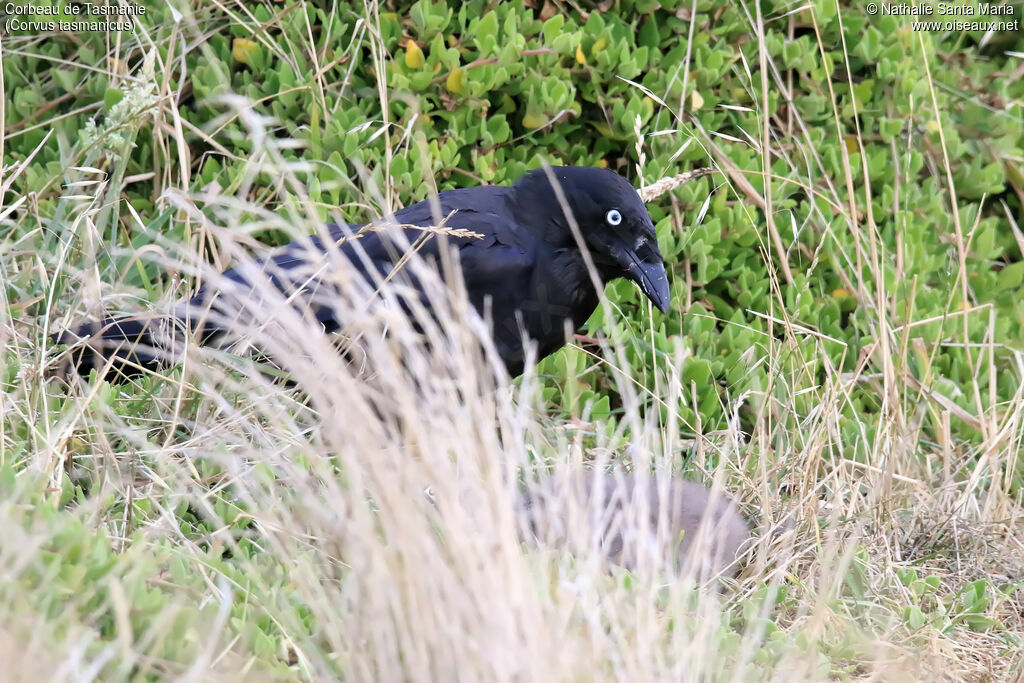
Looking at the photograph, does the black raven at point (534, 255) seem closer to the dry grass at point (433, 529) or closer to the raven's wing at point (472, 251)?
the raven's wing at point (472, 251)

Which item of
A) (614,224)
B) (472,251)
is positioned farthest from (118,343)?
(614,224)

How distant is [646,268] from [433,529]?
4.61 ft

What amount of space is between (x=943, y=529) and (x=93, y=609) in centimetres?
210

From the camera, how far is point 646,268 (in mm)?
3311

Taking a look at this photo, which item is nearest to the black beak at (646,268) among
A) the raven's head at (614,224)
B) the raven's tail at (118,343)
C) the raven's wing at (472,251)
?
the raven's head at (614,224)

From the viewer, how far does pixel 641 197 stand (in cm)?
321

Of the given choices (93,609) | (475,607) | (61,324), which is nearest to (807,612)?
(475,607)

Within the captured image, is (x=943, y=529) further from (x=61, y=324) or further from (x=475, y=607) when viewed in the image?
(x=61, y=324)

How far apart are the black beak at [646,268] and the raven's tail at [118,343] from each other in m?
1.18

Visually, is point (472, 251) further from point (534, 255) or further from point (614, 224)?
point (614, 224)

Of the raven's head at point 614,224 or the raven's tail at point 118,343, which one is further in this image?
the raven's head at point 614,224

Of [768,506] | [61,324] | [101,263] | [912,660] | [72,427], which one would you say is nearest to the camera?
[912,660]

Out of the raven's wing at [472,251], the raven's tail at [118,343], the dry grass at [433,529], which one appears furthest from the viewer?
the raven's wing at [472,251]

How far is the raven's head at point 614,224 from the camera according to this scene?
10.8 ft
